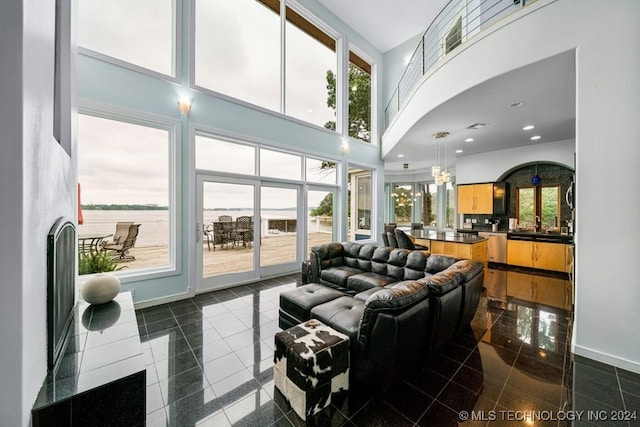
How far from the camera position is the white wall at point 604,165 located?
85.7 inches

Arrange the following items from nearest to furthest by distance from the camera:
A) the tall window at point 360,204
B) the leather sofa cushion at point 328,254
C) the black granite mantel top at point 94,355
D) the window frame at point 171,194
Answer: the black granite mantel top at point 94,355
the window frame at point 171,194
the leather sofa cushion at point 328,254
the tall window at point 360,204

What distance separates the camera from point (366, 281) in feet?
10.7

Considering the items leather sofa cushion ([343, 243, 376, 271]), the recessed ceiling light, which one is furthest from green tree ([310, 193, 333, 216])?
the recessed ceiling light

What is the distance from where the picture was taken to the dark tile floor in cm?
166

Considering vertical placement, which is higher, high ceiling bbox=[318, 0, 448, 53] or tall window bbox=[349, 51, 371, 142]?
high ceiling bbox=[318, 0, 448, 53]

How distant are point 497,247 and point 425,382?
5.50m

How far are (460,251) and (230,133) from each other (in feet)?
15.9

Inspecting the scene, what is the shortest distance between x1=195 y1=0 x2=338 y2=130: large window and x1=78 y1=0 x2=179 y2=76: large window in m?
0.44

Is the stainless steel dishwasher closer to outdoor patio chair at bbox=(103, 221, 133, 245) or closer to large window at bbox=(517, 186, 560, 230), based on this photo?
large window at bbox=(517, 186, 560, 230)

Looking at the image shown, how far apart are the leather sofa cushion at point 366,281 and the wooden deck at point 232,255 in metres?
2.18

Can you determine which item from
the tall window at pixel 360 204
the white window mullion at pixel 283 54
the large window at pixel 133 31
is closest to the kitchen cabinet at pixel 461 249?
the tall window at pixel 360 204

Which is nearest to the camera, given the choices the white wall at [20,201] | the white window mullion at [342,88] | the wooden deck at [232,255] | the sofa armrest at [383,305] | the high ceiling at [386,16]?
the white wall at [20,201]

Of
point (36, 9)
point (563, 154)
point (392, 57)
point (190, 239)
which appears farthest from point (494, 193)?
point (36, 9)

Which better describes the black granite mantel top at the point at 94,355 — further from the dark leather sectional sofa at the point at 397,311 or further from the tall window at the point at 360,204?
the tall window at the point at 360,204
